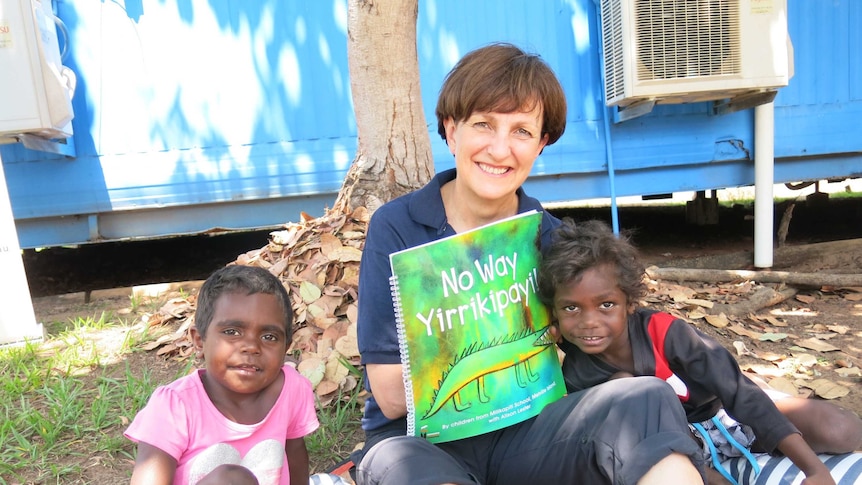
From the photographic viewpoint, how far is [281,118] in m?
4.73

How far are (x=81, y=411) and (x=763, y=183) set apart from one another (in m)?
4.74

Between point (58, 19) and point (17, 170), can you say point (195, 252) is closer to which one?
point (17, 170)

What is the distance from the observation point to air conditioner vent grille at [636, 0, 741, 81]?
4035 mm

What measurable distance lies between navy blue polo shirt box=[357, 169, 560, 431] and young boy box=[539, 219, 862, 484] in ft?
1.25

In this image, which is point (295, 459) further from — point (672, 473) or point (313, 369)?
point (672, 473)

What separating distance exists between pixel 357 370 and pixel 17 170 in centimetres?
362

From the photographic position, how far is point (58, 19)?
14.3 ft

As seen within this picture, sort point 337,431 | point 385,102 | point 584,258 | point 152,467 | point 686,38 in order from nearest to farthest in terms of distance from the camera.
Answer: point 152,467 → point 584,258 → point 337,431 → point 385,102 → point 686,38

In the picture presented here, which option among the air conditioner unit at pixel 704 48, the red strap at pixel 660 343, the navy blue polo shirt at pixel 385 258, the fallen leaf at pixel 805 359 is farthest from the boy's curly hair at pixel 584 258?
the air conditioner unit at pixel 704 48

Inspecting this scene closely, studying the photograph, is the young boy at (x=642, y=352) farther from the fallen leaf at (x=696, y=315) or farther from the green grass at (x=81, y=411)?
the fallen leaf at (x=696, y=315)

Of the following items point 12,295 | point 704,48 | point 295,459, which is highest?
point 704,48

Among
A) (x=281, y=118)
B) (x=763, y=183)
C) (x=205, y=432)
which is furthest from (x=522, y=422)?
(x=763, y=183)

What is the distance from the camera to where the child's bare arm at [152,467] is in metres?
1.48

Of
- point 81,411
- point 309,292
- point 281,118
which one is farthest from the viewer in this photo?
point 281,118
